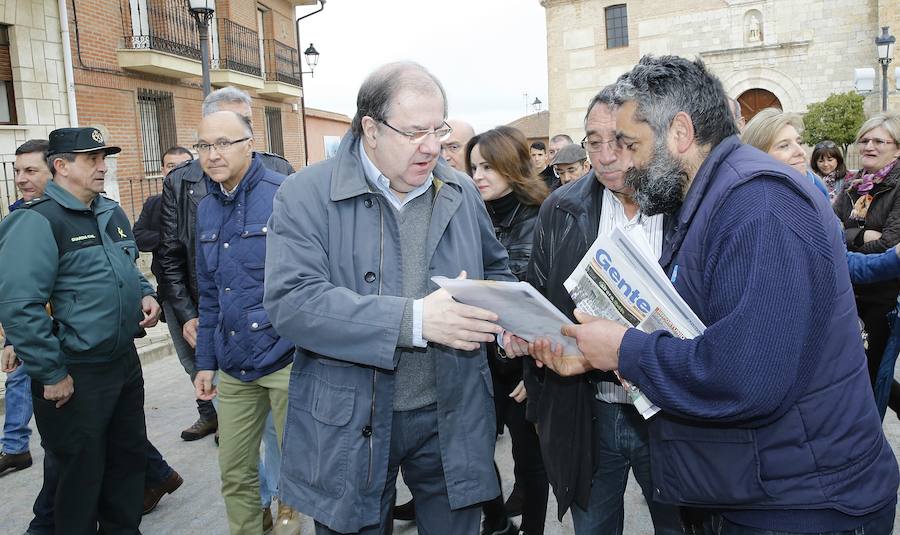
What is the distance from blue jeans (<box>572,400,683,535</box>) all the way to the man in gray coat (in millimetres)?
463

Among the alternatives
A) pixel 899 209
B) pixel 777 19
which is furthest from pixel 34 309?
pixel 777 19

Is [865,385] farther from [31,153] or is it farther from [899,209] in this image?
[31,153]

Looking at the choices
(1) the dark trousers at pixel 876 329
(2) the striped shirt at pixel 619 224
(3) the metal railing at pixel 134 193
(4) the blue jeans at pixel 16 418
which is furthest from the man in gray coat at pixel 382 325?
(3) the metal railing at pixel 134 193

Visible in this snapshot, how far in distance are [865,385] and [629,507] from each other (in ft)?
8.38

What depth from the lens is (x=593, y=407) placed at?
2625 mm

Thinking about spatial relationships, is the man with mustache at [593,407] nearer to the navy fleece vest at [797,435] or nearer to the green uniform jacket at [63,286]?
the navy fleece vest at [797,435]

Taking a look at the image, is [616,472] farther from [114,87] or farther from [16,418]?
[114,87]

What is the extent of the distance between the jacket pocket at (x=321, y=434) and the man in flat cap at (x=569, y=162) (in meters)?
4.94

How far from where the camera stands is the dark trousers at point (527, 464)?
347 cm

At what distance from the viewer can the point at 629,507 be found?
160 inches

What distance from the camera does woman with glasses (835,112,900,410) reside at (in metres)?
4.28

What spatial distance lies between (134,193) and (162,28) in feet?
12.9

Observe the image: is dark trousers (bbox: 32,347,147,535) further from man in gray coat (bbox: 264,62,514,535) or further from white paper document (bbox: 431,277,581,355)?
white paper document (bbox: 431,277,581,355)

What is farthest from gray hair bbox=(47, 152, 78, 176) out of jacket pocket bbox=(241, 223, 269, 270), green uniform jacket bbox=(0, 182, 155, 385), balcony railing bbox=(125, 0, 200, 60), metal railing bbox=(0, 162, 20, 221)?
balcony railing bbox=(125, 0, 200, 60)
